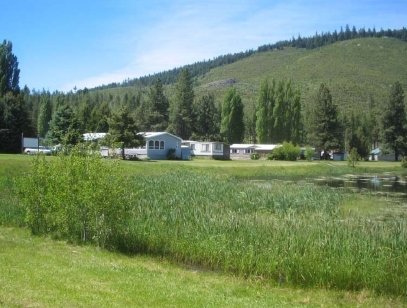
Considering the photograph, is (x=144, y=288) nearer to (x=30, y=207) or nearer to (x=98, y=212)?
(x=98, y=212)

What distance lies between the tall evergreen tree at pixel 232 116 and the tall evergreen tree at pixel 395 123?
81.4ft

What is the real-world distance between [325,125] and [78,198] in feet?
216

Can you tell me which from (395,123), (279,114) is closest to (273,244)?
(395,123)

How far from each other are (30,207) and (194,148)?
176 feet

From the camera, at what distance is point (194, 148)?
6862 centimetres

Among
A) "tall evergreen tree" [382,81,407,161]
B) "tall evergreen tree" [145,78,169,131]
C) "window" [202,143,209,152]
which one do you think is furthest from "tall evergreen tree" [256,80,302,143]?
"window" [202,143,209,152]

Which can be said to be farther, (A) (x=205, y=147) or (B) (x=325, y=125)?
(B) (x=325, y=125)

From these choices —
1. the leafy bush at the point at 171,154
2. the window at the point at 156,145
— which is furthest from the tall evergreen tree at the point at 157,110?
the leafy bush at the point at 171,154

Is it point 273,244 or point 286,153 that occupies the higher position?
point 286,153

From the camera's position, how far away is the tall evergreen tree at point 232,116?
266 feet

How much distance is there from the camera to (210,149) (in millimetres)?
66000

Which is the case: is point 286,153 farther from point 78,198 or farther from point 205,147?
point 78,198

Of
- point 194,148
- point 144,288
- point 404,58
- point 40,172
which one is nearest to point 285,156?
point 194,148

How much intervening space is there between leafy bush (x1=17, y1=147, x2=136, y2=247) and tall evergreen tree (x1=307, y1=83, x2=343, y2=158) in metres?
62.8
